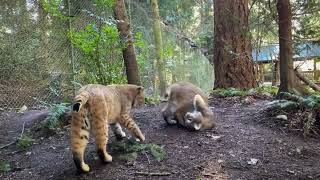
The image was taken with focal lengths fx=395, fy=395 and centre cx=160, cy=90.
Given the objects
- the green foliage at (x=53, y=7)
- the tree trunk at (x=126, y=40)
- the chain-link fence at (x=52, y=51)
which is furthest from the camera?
the tree trunk at (x=126, y=40)

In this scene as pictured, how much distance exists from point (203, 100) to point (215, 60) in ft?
12.0

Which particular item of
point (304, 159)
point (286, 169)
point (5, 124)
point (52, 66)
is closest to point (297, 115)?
point (304, 159)

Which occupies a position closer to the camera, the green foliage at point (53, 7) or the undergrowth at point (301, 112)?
the undergrowth at point (301, 112)

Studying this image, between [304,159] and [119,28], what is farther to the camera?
[119,28]

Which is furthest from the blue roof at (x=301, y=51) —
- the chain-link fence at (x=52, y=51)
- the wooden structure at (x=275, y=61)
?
the chain-link fence at (x=52, y=51)

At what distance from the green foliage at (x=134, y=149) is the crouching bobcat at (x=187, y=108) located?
40.5 inches

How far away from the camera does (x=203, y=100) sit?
260 inches

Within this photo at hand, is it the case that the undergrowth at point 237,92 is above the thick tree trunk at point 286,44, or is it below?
below

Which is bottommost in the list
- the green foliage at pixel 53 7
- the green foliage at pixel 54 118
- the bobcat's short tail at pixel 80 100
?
the green foliage at pixel 54 118

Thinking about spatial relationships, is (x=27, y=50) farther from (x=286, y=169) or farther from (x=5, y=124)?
(x=286, y=169)

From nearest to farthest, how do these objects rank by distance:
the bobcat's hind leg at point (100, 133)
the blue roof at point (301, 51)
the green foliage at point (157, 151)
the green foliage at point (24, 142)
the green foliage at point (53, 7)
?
the bobcat's hind leg at point (100, 133) → the green foliage at point (157, 151) → the green foliage at point (24, 142) → the green foliage at point (53, 7) → the blue roof at point (301, 51)

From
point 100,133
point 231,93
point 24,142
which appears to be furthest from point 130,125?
point 231,93

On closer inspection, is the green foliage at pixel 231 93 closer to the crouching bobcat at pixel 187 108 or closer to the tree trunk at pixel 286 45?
the tree trunk at pixel 286 45

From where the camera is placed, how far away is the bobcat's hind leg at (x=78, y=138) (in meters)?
4.47
